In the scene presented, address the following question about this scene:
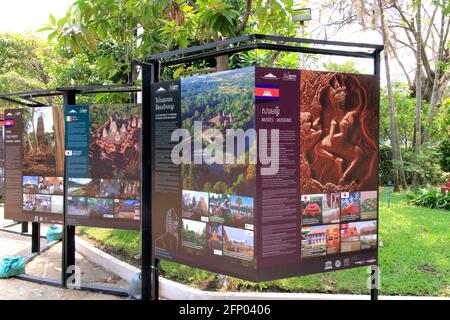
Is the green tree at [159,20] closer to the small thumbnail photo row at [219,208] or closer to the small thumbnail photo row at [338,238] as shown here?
the small thumbnail photo row at [219,208]

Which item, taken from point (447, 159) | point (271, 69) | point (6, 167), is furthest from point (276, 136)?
point (447, 159)

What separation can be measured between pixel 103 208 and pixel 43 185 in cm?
113

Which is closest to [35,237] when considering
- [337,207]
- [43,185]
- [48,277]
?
[48,277]

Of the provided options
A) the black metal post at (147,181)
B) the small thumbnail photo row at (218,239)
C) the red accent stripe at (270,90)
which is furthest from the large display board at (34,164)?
the red accent stripe at (270,90)

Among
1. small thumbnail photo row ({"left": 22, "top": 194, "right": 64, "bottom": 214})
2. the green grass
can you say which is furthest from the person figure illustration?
small thumbnail photo row ({"left": 22, "top": 194, "right": 64, "bottom": 214})

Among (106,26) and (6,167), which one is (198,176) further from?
(6,167)

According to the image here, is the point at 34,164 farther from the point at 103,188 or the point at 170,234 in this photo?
the point at 170,234

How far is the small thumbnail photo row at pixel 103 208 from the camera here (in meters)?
5.64

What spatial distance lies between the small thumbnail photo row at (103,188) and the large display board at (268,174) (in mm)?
1383

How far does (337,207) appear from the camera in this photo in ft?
12.9

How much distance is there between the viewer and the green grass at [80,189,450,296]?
18.0ft

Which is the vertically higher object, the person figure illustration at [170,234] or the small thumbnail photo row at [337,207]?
the small thumbnail photo row at [337,207]

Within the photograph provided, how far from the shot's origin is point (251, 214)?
3562 millimetres

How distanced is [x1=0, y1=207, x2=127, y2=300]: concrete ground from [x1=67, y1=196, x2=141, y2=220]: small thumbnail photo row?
3.29 ft
